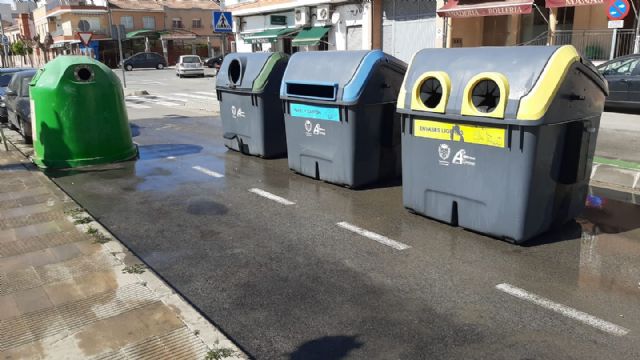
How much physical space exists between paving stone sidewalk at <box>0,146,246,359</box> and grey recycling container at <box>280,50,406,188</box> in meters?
2.86

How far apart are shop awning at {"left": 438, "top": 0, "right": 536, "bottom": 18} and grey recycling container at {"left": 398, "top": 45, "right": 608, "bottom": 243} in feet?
49.2

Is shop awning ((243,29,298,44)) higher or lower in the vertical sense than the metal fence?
higher

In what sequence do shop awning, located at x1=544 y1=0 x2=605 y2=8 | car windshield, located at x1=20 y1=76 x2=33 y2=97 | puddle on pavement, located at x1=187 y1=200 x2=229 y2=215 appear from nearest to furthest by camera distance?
puddle on pavement, located at x1=187 y1=200 x2=229 y2=215 < car windshield, located at x1=20 y1=76 x2=33 y2=97 < shop awning, located at x1=544 y1=0 x2=605 y2=8

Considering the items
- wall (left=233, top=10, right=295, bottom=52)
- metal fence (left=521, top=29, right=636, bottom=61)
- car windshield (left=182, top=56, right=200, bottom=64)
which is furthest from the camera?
car windshield (left=182, top=56, right=200, bottom=64)

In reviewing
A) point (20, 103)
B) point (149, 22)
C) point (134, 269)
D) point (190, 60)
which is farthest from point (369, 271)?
point (149, 22)

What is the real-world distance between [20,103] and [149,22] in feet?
165

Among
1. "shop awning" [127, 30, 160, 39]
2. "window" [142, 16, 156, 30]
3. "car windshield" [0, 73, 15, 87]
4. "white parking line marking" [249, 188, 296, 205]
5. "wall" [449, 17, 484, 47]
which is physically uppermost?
"window" [142, 16, 156, 30]

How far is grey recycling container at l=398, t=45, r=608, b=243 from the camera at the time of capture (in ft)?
14.4

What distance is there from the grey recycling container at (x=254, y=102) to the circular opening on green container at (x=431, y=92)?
131 inches

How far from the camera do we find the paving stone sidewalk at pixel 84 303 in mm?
3123

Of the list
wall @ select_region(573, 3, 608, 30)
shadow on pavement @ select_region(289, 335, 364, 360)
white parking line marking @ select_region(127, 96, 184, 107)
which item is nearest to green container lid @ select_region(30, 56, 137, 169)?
shadow on pavement @ select_region(289, 335, 364, 360)

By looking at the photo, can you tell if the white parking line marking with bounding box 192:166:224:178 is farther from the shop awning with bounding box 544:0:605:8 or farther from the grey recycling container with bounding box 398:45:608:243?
the shop awning with bounding box 544:0:605:8

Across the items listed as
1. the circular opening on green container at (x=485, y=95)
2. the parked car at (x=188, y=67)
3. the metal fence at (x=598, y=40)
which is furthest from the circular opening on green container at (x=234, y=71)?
the parked car at (x=188, y=67)

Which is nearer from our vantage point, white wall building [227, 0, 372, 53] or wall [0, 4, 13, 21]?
white wall building [227, 0, 372, 53]
